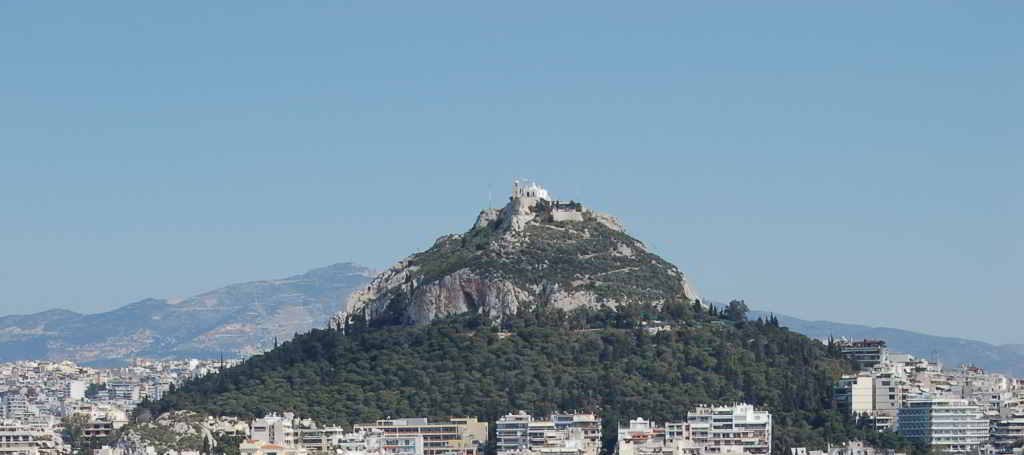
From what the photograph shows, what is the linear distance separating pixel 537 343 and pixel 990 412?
23.6m

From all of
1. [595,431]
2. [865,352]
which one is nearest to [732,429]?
[595,431]

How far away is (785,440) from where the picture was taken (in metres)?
123

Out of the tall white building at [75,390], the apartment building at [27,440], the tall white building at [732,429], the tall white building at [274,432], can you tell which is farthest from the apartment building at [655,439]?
the tall white building at [75,390]

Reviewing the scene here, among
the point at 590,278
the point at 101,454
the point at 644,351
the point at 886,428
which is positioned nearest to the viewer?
the point at 101,454

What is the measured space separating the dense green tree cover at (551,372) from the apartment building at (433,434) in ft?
6.00

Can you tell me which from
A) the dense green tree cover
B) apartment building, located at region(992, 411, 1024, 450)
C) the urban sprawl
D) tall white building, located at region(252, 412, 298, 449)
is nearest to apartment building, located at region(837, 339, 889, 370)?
the dense green tree cover

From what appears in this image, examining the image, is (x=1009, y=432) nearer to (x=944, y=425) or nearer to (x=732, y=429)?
(x=944, y=425)

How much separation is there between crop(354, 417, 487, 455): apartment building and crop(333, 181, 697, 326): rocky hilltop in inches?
674

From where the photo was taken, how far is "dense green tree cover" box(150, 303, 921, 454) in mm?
130500

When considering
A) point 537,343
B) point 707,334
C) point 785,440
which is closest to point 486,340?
point 537,343

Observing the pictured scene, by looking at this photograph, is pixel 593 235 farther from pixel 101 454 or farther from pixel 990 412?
pixel 101 454

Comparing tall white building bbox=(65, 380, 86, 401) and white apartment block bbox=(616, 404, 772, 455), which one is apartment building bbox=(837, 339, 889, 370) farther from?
tall white building bbox=(65, 380, 86, 401)

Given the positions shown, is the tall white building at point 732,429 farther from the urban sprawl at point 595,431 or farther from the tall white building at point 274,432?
the tall white building at point 274,432

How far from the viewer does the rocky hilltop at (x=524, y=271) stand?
14612cm
